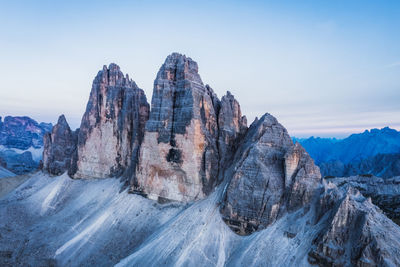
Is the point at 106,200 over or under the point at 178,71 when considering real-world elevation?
under

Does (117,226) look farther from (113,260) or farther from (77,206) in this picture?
(77,206)

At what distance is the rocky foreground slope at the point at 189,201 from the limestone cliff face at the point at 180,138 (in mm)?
175

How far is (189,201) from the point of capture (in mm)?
35812

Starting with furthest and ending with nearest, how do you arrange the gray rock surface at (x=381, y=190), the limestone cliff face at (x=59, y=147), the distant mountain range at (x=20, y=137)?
the distant mountain range at (x=20, y=137) → the limestone cliff face at (x=59, y=147) → the gray rock surface at (x=381, y=190)

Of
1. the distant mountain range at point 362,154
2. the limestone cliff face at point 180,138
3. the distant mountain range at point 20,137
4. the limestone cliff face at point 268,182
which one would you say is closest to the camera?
the limestone cliff face at point 268,182

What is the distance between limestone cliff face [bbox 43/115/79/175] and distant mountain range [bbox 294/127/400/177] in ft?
397

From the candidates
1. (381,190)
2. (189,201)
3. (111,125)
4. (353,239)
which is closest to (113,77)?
(111,125)

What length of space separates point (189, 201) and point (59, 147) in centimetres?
4925

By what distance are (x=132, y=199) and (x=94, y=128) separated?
23.1 m

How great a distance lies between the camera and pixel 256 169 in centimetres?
3014

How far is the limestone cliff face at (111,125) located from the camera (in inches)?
2000

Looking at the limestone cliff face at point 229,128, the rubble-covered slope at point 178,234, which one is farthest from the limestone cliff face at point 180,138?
the rubble-covered slope at point 178,234

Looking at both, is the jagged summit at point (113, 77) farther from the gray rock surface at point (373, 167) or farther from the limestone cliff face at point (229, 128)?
the gray rock surface at point (373, 167)

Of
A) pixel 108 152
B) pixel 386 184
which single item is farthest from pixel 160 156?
pixel 386 184
